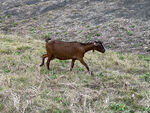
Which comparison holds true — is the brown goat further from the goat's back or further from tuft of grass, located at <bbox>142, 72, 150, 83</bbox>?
tuft of grass, located at <bbox>142, 72, 150, 83</bbox>

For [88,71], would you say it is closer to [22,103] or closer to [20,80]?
[20,80]

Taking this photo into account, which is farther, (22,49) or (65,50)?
(22,49)

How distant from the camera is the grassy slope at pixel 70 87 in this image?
583 centimetres

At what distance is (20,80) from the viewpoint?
24.3 feet

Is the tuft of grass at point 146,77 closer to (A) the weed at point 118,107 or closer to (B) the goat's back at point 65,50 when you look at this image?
(B) the goat's back at point 65,50

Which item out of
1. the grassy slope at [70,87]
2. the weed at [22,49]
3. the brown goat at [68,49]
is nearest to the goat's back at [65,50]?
the brown goat at [68,49]

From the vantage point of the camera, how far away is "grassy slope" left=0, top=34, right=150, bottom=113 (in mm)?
5828

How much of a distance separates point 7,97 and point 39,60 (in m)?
4.15

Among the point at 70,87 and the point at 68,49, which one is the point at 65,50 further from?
the point at 70,87

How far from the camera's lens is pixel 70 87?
23.3 feet

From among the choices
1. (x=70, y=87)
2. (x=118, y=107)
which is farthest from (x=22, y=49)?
(x=118, y=107)

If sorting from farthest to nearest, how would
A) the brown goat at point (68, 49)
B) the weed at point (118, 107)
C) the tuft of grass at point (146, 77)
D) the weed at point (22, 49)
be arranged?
the weed at point (22, 49) < the brown goat at point (68, 49) < the tuft of grass at point (146, 77) < the weed at point (118, 107)

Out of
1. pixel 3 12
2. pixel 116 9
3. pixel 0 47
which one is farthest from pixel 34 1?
pixel 0 47

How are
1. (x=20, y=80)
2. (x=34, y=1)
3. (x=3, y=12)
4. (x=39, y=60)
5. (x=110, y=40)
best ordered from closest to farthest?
1. (x=20, y=80)
2. (x=39, y=60)
3. (x=110, y=40)
4. (x=3, y=12)
5. (x=34, y=1)
